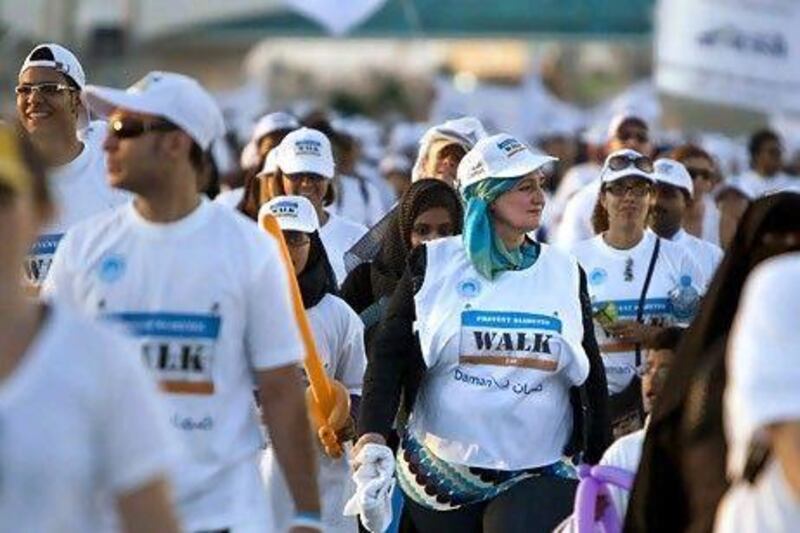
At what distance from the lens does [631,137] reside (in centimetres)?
1820

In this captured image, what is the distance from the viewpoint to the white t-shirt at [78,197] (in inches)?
428

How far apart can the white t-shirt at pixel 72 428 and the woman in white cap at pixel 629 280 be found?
6.79m

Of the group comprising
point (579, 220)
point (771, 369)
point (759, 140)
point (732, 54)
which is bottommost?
point (771, 369)

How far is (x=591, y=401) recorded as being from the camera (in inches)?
437

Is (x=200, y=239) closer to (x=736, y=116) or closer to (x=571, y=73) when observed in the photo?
(x=736, y=116)

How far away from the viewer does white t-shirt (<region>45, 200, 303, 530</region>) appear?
8.12 metres

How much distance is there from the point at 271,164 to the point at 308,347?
187 inches

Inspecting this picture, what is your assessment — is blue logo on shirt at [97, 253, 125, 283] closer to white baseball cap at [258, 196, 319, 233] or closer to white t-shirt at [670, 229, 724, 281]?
white baseball cap at [258, 196, 319, 233]

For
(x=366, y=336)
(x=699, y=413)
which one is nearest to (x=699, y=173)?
(x=366, y=336)

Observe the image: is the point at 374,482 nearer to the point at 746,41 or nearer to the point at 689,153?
the point at 689,153

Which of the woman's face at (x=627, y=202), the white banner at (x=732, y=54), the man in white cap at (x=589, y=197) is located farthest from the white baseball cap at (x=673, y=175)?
the white banner at (x=732, y=54)

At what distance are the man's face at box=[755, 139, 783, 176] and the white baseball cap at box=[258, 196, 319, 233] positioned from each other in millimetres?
11057

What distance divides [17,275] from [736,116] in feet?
129

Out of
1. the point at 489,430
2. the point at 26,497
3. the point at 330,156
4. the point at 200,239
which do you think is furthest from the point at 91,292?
the point at 330,156
